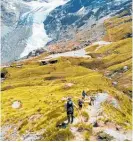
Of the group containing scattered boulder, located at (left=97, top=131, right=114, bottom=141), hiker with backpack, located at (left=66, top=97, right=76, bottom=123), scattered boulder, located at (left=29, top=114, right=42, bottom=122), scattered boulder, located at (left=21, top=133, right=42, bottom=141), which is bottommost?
scattered boulder, located at (left=21, top=133, right=42, bottom=141)

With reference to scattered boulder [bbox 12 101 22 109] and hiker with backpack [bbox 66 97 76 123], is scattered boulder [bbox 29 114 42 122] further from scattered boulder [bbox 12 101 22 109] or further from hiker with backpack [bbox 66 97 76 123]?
scattered boulder [bbox 12 101 22 109]

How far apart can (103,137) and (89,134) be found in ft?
9.45

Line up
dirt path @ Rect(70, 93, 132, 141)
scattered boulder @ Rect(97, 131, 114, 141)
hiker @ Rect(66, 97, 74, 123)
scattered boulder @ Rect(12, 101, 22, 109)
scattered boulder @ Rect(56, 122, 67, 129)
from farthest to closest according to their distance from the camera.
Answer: scattered boulder @ Rect(12, 101, 22, 109) < scattered boulder @ Rect(56, 122, 67, 129) < dirt path @ Rect(70, 93, 132, 141) < scattered boulder @ Rect(97, 131, 114, 141) < hiker @ Rect(66, 97, 74, 123)

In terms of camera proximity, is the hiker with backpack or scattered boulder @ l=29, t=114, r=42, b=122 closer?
the hiker with backpack

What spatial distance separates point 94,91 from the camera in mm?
111125

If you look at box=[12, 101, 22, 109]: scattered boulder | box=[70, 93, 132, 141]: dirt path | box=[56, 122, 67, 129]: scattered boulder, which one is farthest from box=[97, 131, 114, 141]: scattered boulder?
box=[12, 101, 22, 109]: scattered boulder

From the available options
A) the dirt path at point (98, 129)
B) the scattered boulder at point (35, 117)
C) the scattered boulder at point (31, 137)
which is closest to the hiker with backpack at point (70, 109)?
the dirt path at point (98, 129)

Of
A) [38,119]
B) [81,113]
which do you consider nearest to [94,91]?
[38,119]

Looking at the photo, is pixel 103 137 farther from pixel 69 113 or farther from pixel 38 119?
Answer: pixel 38 119

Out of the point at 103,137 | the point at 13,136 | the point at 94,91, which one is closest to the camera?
the point at 103,137

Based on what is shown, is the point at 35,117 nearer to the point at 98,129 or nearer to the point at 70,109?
the point at 98,129

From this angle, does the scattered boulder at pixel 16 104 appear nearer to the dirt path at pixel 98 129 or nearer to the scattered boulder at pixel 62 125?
the dirt path at pixel 98 129

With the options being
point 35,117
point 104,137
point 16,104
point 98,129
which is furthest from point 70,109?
point 16,104

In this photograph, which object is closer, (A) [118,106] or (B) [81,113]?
(B) [81,113]
